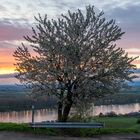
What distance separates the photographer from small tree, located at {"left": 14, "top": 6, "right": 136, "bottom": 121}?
28.6m

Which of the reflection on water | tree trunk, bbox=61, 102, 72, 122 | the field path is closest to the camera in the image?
the field path

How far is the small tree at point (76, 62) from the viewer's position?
28578mm

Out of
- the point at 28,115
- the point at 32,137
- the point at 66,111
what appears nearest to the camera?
the point at 32,137

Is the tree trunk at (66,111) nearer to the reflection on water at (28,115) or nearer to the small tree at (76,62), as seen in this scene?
the small tree at (76,62)

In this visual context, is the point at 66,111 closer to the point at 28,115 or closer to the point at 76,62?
the point at 76,62

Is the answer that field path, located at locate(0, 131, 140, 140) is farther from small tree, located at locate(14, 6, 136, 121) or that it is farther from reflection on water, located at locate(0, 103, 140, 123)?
reflection on water, located at locate(0, 103, 140, 123)

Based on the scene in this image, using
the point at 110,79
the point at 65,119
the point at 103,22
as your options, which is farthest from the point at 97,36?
the point at 65,119

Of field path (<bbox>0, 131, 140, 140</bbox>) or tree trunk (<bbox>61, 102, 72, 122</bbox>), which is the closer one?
field path (<bbox>0, 131, 140, 140</bbox>)

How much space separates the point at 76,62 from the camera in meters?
28.2

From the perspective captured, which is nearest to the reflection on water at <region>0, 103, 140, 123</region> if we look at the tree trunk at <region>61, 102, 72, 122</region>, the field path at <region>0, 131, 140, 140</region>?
the tree trunk at <region>61, 102, 72, 122</region>

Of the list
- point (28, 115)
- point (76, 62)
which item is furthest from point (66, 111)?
point (28, 115)

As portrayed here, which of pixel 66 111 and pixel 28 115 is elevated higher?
pixel 28 115

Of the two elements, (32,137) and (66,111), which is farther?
(66,111)

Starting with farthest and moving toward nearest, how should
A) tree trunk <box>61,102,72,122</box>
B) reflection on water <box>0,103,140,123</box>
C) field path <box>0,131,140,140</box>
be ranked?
reflection on water <box>0,103,140,123</box> < tree trunk <box>61,102,72,122</box> < field path <box>0,131,140,140</box>
